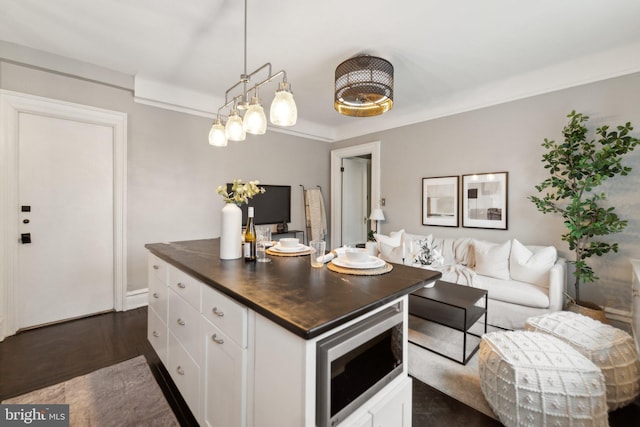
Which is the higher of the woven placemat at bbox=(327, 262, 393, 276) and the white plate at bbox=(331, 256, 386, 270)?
the white plate at bbox=(331, 256, 386, 270)

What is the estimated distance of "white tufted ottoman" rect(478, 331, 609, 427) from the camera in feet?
4.27

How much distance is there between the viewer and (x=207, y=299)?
1268 mm

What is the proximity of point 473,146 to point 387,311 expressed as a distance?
3.13 m

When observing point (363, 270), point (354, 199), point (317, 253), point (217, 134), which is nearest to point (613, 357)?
point (363, 270)

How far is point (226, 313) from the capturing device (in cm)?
112

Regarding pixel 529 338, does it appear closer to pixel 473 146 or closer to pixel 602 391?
pixel 602 391

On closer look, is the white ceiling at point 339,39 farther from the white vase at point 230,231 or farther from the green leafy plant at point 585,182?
the white vase at point 230,231

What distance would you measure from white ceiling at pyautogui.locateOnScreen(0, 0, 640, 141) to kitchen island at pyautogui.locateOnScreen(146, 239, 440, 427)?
72.4 inches

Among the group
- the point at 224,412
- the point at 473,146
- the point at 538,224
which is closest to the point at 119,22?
the point at 224,412

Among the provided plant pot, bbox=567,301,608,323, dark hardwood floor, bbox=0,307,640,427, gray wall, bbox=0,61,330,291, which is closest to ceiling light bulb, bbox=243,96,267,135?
dark hardwood floor, bbox=0,307,640,427

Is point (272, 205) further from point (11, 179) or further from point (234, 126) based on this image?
point (11, 179)

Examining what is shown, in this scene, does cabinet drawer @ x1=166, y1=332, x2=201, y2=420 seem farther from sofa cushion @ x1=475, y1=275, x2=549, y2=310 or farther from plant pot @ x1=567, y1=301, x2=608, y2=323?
plant pot @ x1=567, y1=301, x2=608, y2=323

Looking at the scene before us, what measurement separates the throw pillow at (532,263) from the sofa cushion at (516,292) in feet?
0.22

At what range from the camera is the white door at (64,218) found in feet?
8.28
